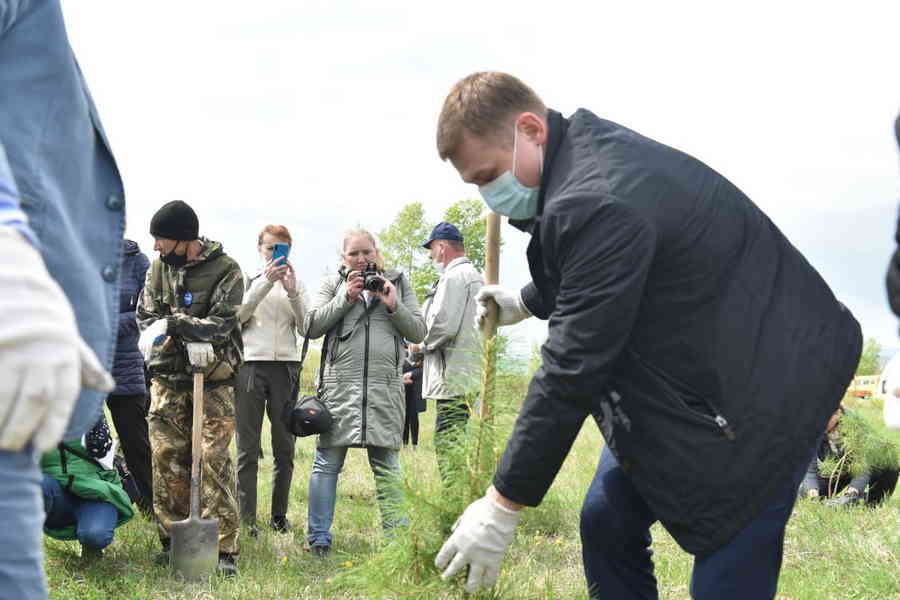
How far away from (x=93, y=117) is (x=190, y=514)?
3.19 meters

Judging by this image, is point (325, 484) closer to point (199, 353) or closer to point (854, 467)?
point (199, 353)

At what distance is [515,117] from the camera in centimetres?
230

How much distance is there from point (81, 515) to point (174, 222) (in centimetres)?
154

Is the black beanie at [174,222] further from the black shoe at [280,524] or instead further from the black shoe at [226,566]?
the black shoe at [280,524]

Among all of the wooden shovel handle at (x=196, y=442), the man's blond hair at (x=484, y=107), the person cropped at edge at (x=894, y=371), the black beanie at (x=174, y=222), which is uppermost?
the man's blond hair at (x=484, y=107)

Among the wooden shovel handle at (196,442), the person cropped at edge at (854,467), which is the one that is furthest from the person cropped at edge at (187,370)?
the person cropped at edge at (854,467)

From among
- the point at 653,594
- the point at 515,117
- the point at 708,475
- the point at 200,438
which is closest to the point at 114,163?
the point at 515,117

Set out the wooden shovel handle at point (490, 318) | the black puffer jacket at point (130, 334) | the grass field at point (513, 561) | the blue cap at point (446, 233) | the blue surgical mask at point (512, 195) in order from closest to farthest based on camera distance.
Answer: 1. the blue surgical mask at point (512, 195)
2. the wooden shovel handle at point (490, 318)
3. the grass field at point (513, 561)
4. the black puffer jacket at point (130, 334)
5. the blue cap at point (446, 233)

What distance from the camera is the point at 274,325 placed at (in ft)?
18.3

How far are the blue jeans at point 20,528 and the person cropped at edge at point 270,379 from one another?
4073mm

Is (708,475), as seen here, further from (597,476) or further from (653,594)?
(653,594)

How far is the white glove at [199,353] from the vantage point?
14.3ft

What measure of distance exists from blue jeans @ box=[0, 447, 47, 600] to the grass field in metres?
1.48

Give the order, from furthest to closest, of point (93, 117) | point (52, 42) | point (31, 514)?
point (93, 117) < point (52, 42) < point (31, 514)
